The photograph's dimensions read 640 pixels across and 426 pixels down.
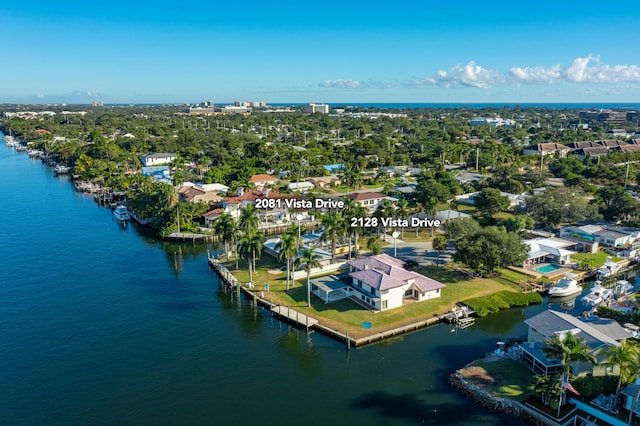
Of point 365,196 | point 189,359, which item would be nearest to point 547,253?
point 365,196

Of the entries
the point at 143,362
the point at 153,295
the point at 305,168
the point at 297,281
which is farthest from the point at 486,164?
the point at 143,362

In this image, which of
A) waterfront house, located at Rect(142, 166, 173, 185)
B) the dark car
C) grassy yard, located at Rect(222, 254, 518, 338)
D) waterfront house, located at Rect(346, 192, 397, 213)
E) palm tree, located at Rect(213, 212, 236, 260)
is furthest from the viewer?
waterfront house, located at Rect(142, 166, 173, 185)

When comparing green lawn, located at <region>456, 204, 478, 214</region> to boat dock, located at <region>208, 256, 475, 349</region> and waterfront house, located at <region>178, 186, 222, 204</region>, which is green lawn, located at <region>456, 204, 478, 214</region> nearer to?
boat dock, located at <region>208, 256, 475, 349</region>

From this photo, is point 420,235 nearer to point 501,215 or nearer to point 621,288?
point 501,215

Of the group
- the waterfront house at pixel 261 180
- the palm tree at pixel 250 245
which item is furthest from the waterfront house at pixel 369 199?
the palm tree at pixel 250 245

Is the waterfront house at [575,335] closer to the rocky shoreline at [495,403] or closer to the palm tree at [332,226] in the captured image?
the rocky shoreline at [495,403]

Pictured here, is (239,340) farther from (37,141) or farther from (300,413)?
(37,141)

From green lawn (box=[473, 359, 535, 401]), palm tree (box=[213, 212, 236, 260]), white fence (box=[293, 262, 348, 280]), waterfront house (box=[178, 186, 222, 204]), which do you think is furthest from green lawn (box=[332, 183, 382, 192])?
green lawn (box=[473, 359, 535, 401])
